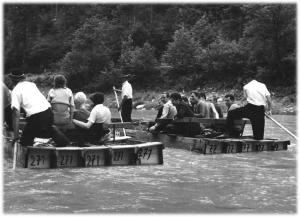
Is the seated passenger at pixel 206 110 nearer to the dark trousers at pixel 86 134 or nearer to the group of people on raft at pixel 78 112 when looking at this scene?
the group of people on raft at pixel 78 112

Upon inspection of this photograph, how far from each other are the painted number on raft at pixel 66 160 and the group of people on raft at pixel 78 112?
282 mm

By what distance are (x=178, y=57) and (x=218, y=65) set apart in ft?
20.2

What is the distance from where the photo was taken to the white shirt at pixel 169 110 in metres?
13.5

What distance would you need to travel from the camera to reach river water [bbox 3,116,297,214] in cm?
755

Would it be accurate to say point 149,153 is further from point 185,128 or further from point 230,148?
point 185,128

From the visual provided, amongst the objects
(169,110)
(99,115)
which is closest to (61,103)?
(99,115)

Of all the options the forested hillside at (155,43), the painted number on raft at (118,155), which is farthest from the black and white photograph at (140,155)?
the forested hillside at (155,43)

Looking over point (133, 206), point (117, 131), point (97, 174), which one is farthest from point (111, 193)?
point (117, 131)

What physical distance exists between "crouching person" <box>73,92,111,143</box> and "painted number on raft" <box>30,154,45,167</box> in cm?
121

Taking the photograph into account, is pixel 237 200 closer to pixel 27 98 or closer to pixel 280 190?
pixel 280 190

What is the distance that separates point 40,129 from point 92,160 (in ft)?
3.77

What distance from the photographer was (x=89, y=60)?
7038 centimetres

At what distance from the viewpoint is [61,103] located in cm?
1116

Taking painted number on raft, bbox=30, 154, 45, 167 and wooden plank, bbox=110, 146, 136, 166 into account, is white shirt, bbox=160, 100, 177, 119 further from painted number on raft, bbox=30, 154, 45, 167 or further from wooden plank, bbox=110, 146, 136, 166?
painted number on raft, bbox=30, 154, 45, 167
